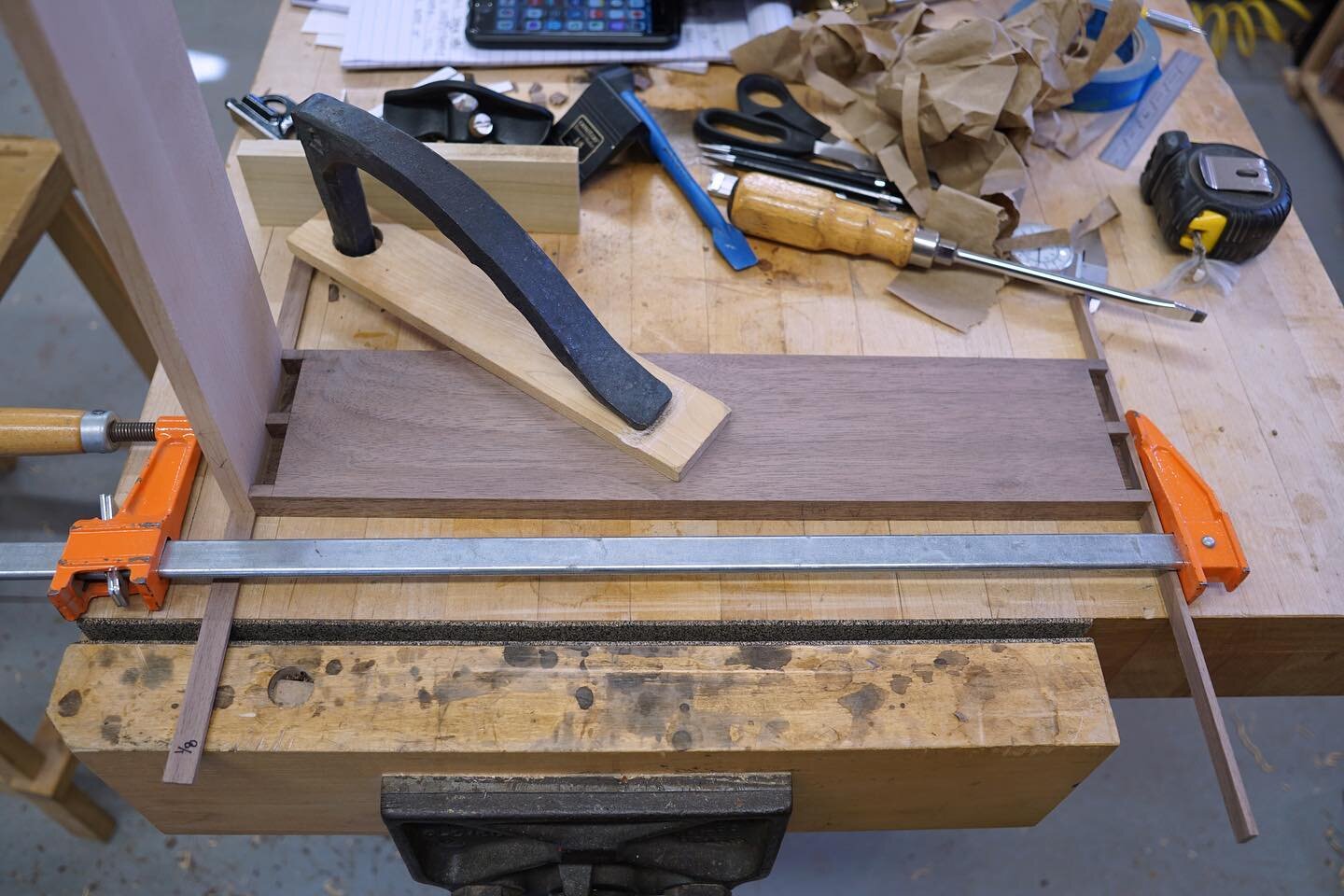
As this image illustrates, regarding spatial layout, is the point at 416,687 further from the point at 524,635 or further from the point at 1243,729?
the point at 1243,729

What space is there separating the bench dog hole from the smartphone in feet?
2.84

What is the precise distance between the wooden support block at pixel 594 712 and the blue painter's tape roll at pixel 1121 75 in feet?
2.60

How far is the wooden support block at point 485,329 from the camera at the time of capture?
0.91 m

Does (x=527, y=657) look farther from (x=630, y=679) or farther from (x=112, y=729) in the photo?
(x=112, y=729)

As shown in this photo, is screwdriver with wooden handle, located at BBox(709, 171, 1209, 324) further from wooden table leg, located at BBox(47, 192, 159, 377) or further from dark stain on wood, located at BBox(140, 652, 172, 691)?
wooden table leg, located at BBox(47, 192, 159, 377)

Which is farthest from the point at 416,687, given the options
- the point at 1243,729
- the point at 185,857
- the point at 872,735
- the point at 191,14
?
the point at 191,14

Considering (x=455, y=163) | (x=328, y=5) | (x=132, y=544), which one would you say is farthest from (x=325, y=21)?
(x=132, y=544)

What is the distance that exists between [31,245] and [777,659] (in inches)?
47.6

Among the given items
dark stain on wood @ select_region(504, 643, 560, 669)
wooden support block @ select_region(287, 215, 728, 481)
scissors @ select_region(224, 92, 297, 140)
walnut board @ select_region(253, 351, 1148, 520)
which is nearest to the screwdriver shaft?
walnut board @ select_region(253, 351, 1148, 520)

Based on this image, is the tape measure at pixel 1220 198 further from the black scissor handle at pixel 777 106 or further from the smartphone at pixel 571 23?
the smartphone at pixel 571 23

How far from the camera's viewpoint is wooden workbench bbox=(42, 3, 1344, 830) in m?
0.87

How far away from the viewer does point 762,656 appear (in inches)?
33.2

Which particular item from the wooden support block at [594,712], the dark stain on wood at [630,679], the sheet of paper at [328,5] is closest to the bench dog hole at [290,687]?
the wooden support block at [594,712]

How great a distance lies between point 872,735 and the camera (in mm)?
804
